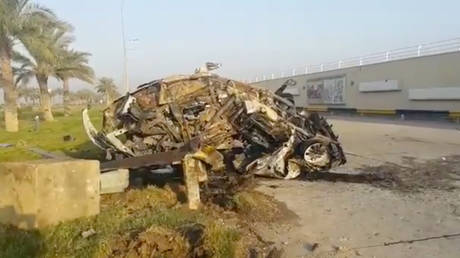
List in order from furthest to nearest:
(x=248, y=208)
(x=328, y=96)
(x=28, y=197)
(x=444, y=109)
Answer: (x=328, y=96) → (x=444, y=109) → (x=248, y=208) → (x=28, y=197)

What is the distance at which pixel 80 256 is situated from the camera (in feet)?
16.5

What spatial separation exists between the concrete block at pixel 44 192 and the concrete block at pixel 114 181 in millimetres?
1005

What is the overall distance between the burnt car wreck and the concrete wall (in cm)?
945

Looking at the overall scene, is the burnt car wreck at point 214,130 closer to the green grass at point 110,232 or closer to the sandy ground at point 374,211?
the sandy ground at point 374,211

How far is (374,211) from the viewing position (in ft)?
21.9

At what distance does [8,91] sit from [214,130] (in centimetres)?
2185

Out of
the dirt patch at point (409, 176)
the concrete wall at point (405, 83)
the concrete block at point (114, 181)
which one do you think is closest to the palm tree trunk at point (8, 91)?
the concrete wall at point (405, 83)

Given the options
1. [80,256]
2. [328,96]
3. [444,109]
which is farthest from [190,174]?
[328,96]

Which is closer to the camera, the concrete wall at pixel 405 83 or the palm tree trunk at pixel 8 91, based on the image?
the concrete wall at pixel 405 83

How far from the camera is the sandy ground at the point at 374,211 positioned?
5.18 meters

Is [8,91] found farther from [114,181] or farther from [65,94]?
[114,181]

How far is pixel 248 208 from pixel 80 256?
2.49 meters

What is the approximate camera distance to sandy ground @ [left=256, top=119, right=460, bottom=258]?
17.0ft

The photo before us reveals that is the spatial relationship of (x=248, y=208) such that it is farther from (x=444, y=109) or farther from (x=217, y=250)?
(x=444, y=109)
